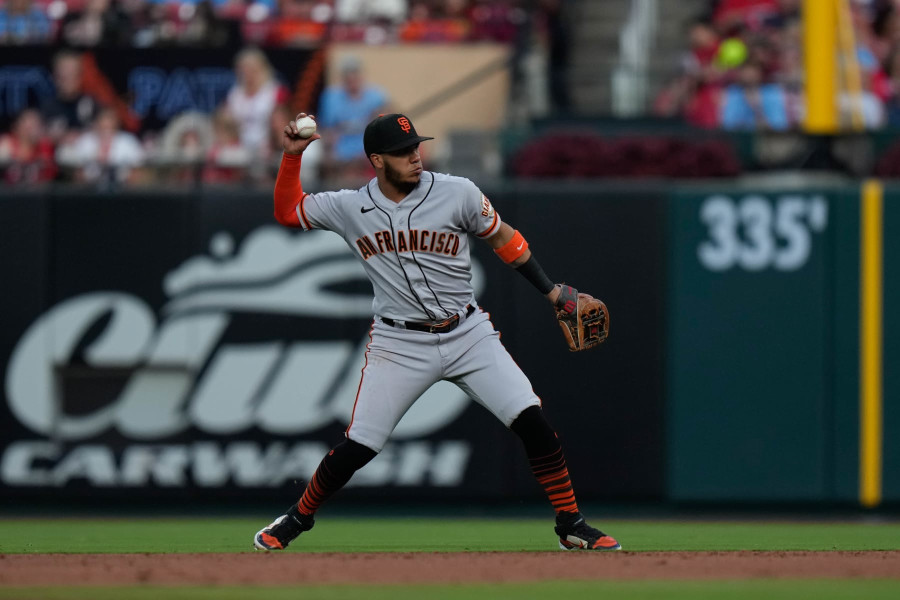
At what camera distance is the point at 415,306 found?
22.1 feet

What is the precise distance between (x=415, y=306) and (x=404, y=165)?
0.67m

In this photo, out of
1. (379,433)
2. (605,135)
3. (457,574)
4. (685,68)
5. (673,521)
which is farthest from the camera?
(685,68)

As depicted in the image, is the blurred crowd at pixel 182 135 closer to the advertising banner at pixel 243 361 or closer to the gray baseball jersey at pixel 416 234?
the advertising banner at pixel 243 361

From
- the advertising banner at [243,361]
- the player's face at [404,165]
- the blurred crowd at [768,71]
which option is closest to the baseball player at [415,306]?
the player's face at [404,165]

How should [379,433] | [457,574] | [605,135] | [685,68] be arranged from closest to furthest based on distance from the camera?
1. [457,574]
2. [379,433]
3. [605,135]
4. [685,68]

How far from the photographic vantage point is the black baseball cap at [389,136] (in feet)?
21.5

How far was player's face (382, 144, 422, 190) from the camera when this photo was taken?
21.7 ft

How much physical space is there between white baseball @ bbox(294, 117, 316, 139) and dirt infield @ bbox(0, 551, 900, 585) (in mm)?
1927

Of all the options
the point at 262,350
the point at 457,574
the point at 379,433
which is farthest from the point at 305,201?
the point at 262,350

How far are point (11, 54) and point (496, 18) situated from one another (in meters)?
4.38

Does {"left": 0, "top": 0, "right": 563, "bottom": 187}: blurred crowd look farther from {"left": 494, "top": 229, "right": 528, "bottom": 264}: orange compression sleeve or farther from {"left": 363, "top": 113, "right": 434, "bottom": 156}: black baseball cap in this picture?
{"left": 363, "top": 113, "right": 434, "bottom": 156}: black baseball cap

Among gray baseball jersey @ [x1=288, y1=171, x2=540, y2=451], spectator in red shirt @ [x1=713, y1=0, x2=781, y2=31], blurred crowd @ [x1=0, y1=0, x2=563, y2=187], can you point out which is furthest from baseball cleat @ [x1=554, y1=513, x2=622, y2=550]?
spectator in red shirt @ [x1=713, y1=0, x2=781, y2=31]

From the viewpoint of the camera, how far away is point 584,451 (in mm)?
10617

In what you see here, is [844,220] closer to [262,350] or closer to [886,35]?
[886,35]
